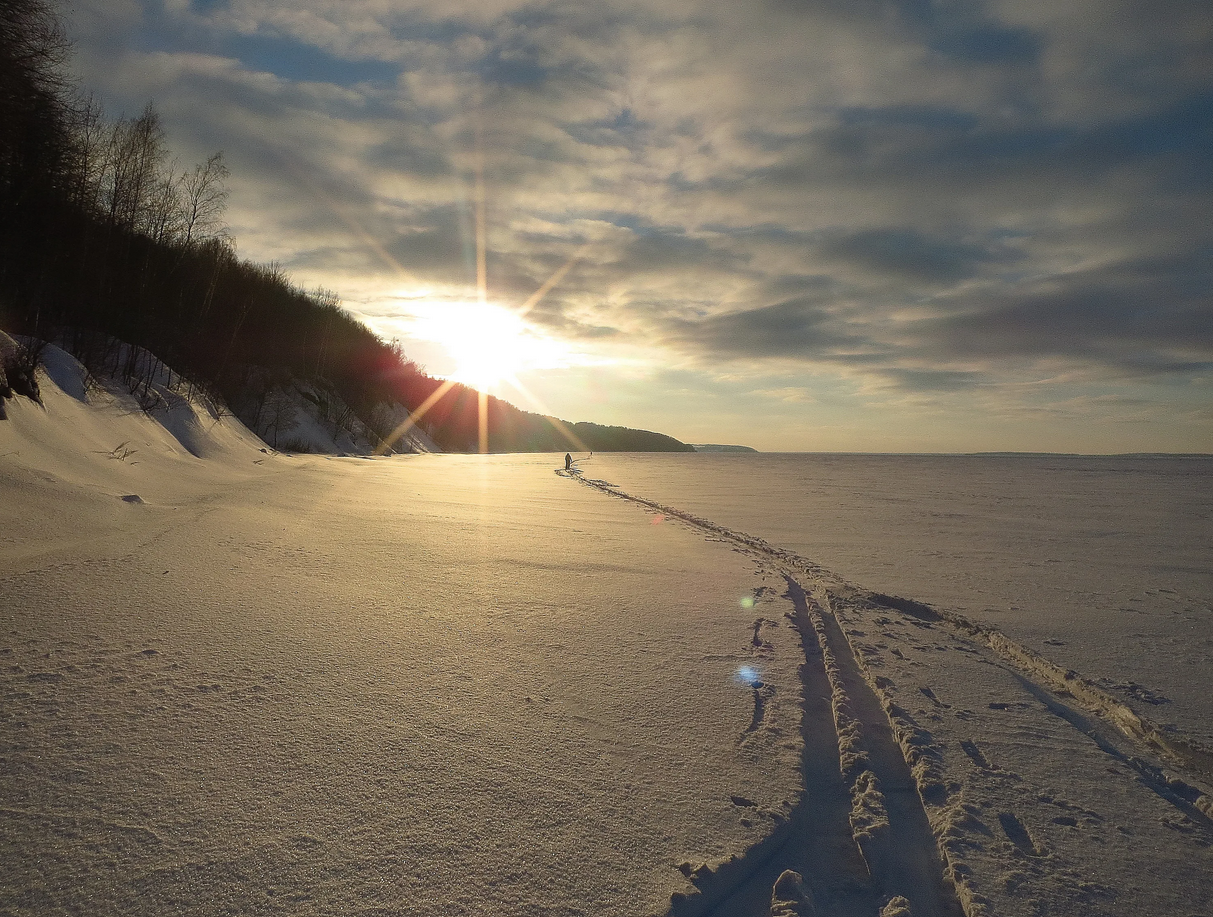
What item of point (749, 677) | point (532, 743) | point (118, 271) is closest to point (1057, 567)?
point (749, 677)

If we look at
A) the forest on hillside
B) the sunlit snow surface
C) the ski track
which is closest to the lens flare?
the ski track

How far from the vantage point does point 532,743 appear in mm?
1670

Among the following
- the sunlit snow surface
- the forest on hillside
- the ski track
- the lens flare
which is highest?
the forest on hillside

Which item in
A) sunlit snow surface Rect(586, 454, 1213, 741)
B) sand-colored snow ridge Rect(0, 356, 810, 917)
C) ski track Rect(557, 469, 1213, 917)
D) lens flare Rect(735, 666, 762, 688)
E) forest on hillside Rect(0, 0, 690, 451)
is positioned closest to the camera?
sand-colored snow ridge Rect(0, 356, 810, 917)

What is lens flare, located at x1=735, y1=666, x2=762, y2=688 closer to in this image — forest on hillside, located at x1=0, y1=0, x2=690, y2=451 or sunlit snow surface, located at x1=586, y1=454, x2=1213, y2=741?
sunlit snow surface, located at x1=586, y1=454, x2=1213, y2=741

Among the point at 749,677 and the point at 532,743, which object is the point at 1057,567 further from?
the point at 532,743

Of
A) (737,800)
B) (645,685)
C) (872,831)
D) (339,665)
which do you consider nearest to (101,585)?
(339,665)

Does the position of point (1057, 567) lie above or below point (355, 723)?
above

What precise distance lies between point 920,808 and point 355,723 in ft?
5.15

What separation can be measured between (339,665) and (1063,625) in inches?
145

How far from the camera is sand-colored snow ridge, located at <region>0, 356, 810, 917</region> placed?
112 cm

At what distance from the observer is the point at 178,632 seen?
2082 mm

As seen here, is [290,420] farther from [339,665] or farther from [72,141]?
[339,665]

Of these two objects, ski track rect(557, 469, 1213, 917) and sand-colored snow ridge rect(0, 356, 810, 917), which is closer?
sand-colored snow ridge rect(0, 356, 810, 917)
